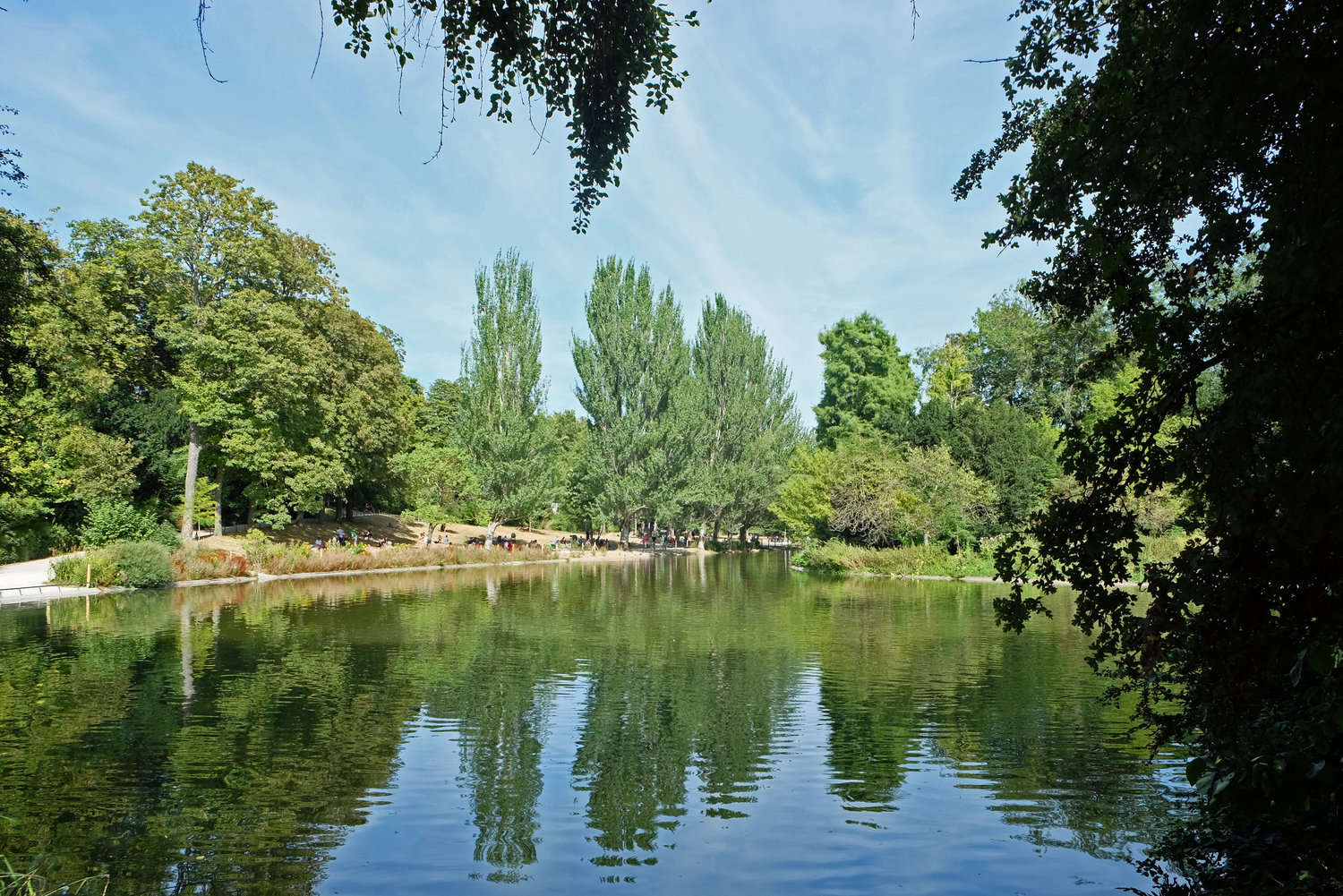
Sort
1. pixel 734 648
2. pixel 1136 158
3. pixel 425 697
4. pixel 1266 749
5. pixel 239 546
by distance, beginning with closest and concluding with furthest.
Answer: pixel 1266 749 < pixel 1136 158 < pixel 425 697 < pixel 734 648 < pixel 239 546

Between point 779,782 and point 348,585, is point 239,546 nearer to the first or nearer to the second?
point 348,585

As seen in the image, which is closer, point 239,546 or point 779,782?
point 779,782

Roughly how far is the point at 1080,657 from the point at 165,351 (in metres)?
36.9

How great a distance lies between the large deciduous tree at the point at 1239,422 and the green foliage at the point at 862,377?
156 feet

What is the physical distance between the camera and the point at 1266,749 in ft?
11.5

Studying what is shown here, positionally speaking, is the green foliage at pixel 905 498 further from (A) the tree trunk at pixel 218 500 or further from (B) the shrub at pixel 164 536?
(A) the tree trunk at pixel 218 500

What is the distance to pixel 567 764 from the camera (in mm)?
9391

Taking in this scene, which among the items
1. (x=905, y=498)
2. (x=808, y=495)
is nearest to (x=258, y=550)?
(x=808, y=495)

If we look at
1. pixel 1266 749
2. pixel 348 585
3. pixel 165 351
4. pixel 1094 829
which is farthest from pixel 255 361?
pixel 1266 749

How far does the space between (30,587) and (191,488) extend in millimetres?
11130

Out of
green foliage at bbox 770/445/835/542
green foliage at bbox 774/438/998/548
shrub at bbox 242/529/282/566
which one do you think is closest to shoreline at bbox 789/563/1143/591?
green foliage at bbox 774/438/998/548

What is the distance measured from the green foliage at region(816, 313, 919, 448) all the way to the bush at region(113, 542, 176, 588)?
36.6m

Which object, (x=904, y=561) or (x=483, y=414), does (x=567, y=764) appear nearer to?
(x=904, y=561)

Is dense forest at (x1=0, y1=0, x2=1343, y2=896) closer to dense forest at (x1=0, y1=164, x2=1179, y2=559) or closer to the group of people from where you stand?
dense forest at (x1=0, y1=164, x2=1179, y2=559)
